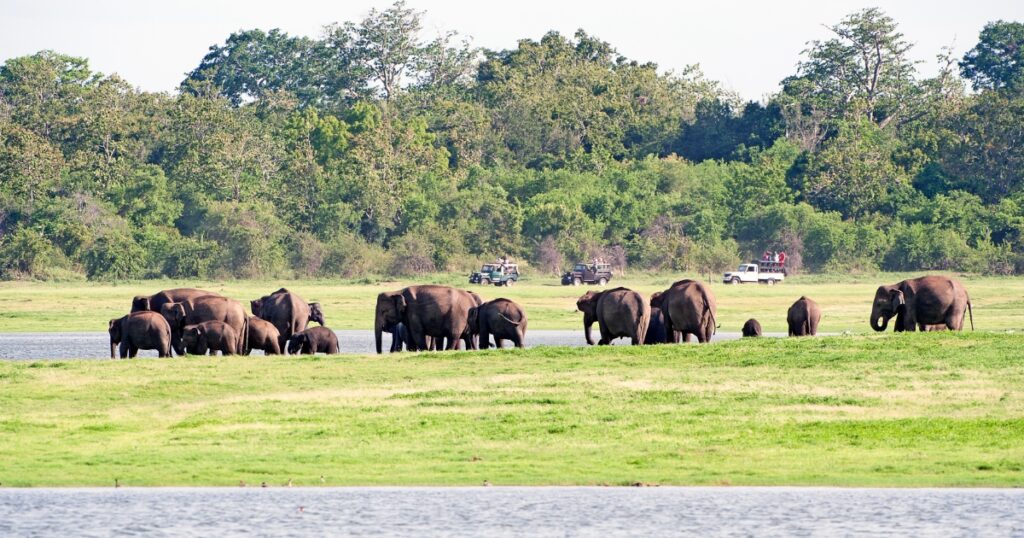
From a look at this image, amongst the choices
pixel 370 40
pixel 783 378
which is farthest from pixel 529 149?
pixel 783 378

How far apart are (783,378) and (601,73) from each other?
7283 cm

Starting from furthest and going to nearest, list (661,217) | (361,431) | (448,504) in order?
(661,217) → (361,431) → (448,504)

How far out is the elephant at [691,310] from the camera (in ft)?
110

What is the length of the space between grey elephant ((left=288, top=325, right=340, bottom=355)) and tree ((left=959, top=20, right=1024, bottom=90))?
226ft

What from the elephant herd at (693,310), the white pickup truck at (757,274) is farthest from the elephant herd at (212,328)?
the white pickup truck at (757,274)

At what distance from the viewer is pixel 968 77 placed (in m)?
98.2

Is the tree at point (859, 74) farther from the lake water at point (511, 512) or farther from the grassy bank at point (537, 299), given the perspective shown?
the lake water at point (511, 512)

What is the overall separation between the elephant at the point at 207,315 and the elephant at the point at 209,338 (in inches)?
26.2

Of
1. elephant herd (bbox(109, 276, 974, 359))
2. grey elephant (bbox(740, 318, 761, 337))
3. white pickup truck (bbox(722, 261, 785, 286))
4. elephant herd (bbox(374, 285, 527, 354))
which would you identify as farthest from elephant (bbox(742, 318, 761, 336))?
white pickup truck (bbox(722, 261, 785, 286))

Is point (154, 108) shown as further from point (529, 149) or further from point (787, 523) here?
point (787, 523)

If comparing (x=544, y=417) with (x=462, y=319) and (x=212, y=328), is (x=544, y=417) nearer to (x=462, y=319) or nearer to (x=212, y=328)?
(x=212, y=328)

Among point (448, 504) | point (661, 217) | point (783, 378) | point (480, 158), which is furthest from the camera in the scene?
point (480, 158)

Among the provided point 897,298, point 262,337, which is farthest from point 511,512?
point 897,298

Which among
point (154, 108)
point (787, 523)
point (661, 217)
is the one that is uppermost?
point (154, 108)
